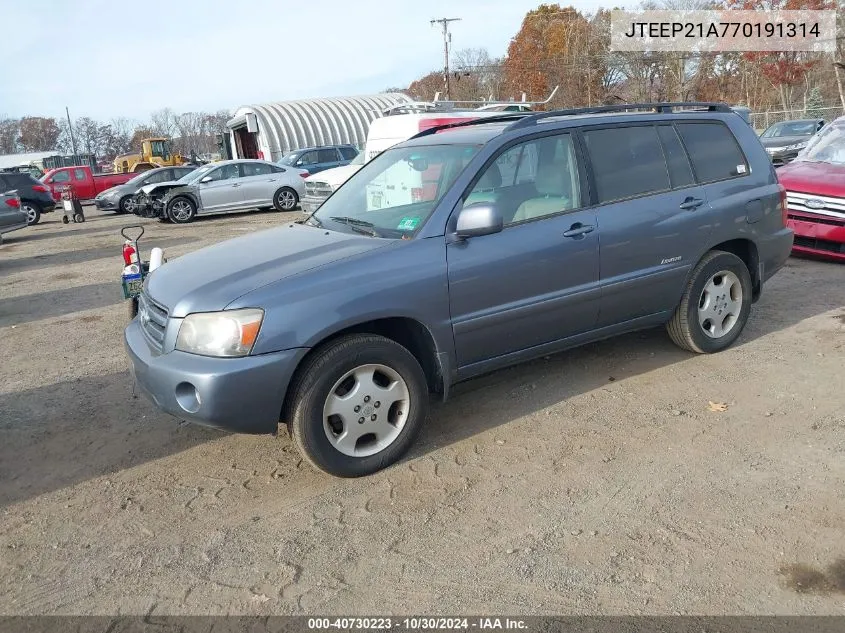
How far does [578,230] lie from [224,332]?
2257mm

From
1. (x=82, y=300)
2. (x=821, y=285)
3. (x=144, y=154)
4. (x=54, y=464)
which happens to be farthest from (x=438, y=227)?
(x=144, y=154)

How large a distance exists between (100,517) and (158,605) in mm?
Answer: 908

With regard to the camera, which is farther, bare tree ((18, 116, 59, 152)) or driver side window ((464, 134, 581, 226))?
bare tree ((18, 116, 59, 152))

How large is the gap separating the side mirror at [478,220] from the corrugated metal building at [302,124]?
1199 inches

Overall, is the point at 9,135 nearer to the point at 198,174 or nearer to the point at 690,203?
the point at 198,174

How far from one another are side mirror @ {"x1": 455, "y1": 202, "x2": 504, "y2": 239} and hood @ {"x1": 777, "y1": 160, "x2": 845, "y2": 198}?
206 inches

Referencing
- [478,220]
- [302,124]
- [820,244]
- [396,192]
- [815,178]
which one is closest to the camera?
[478,220]

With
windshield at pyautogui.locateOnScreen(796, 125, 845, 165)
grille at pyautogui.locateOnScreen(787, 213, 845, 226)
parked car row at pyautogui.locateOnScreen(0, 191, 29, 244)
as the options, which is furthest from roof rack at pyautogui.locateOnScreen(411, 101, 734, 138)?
parked car row at pyautogui.locateOnScreen(0, 191, 29, 244)

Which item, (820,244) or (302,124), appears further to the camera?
(302,124)

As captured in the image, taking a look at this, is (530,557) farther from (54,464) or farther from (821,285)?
(821,285)

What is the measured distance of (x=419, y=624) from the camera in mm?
2729

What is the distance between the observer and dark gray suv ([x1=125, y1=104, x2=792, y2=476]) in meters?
3.58

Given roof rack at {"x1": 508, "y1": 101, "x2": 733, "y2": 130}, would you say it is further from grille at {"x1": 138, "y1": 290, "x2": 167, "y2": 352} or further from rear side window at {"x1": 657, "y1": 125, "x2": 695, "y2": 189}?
grille at {"x1": 138, "y1": 290, "x2": 167, "y2": 352}

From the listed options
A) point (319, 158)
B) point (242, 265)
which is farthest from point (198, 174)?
point (242, 265)
